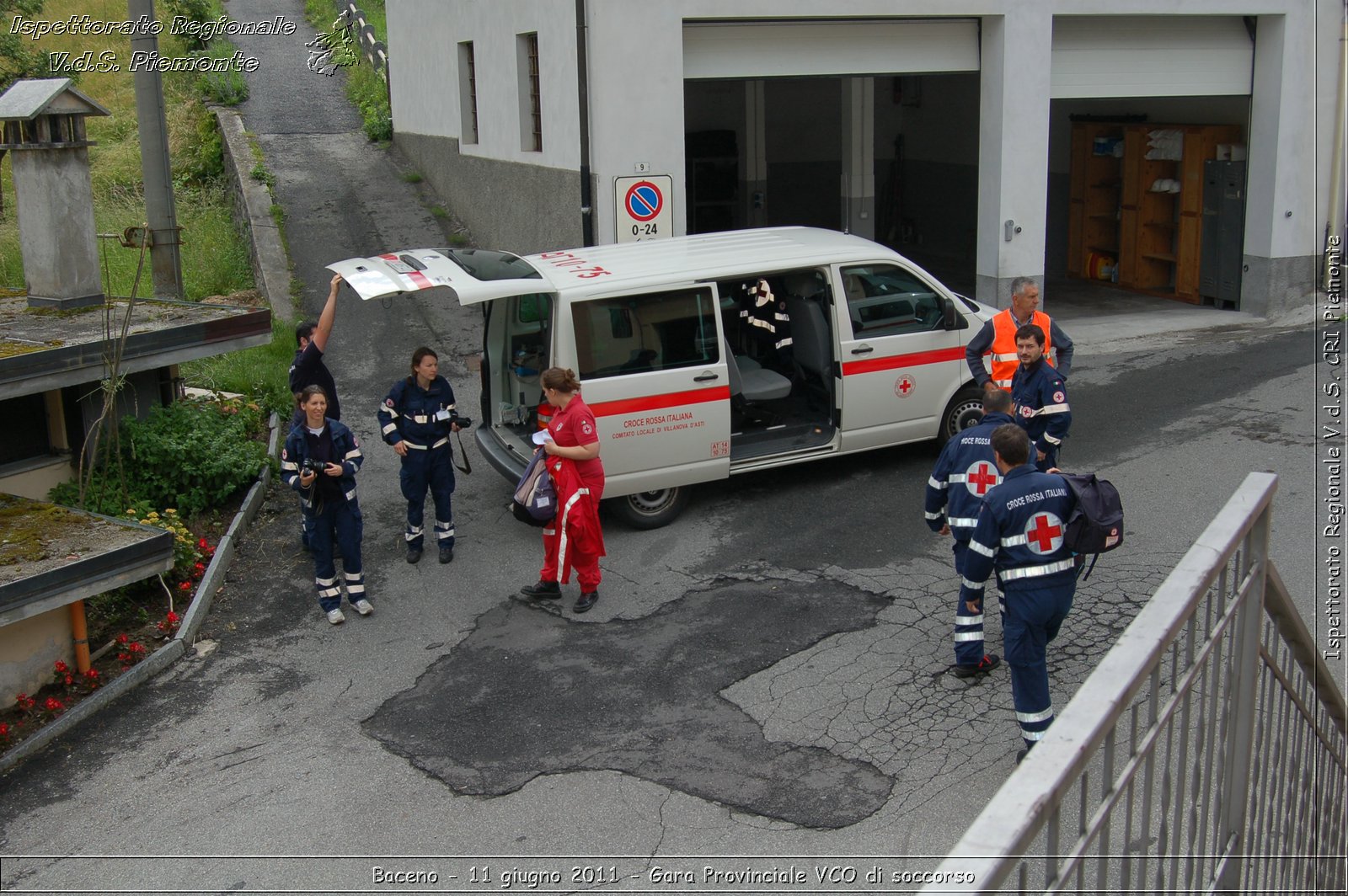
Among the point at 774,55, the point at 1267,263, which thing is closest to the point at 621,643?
the point at 774,55

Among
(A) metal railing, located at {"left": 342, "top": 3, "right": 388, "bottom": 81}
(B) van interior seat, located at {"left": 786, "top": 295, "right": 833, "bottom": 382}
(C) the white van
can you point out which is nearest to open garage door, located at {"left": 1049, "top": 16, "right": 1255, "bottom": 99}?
(C) the white van

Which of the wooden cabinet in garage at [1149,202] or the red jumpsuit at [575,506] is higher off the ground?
the wooden cabinet in garage at [1149,202]

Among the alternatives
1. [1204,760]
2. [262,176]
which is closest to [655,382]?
[1204,760]

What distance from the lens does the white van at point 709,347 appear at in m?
9.20

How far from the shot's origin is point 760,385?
10.3 meters

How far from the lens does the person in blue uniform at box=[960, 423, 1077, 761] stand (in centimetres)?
598

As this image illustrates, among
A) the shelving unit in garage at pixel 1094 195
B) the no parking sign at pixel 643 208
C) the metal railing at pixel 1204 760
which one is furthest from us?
the shelving unit in garage at pixel 1094 195

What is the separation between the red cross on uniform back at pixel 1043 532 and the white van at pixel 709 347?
3.91m

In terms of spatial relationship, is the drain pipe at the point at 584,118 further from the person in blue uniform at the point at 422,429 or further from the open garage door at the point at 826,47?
the person in blue uniform at the point at 422,429

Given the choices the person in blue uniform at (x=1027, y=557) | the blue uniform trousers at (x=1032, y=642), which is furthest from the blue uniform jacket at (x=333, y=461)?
the blue uniform trousers at (x=1032, y=642)

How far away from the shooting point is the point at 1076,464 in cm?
1074

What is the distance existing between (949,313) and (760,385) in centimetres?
173

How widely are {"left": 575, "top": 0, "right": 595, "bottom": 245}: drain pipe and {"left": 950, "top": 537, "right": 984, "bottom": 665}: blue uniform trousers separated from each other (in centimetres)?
766

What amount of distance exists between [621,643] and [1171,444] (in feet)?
19.6
